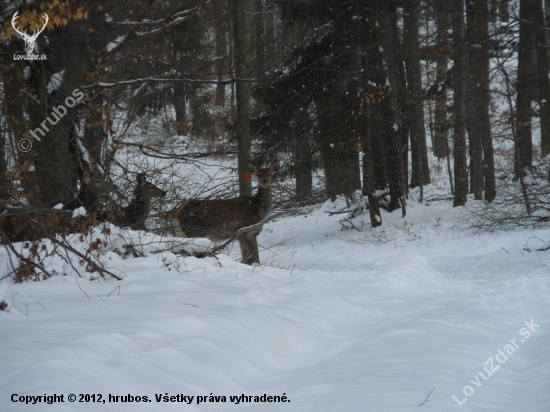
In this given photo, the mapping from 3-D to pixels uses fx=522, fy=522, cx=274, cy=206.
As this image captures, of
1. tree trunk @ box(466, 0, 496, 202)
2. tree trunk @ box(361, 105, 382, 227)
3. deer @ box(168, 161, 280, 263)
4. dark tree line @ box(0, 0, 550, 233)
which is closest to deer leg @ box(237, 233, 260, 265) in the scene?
deer @ box(168, 161, 280, 263)

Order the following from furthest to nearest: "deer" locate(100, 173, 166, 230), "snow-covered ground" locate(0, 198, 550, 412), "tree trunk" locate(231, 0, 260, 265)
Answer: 1. "tree trunk" locate(231, 0, 260, 265)
2. "deer" locate(100, 173, 166, 230)
3. "snow-covered ground" locate(0, 198, 550, 412)

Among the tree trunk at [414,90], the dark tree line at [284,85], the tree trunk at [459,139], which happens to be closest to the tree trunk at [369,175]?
the dark tree line at [284,85]

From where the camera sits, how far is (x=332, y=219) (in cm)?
1844

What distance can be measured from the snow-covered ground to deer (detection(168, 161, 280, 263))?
2400 millimetres

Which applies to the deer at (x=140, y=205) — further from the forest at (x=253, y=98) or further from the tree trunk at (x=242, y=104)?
the tree trunk at (x=242, y=104)

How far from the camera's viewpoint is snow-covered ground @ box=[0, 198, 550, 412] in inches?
128

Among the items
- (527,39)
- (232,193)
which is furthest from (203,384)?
(527,39)

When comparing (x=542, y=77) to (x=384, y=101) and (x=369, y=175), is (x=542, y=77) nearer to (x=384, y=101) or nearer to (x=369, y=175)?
(x=384, y=101)

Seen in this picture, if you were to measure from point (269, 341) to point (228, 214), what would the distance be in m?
6.33

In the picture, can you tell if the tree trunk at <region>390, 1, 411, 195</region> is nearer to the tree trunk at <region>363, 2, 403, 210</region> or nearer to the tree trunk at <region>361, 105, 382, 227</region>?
the tree trunk at <region>363, 2, 403, 210</region>

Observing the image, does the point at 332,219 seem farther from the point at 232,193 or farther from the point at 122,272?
the point at 122,272

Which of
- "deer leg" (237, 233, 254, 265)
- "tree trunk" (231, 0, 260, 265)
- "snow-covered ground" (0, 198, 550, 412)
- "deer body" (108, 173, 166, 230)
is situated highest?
"tree trunk" (231, 0, 260, 265)

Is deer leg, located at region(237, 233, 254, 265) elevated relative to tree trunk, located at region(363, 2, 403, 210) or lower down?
lower down

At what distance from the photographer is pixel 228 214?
1083 cm
